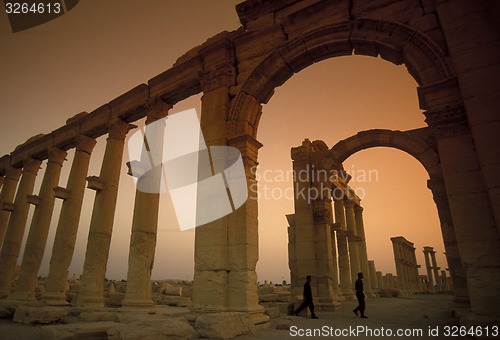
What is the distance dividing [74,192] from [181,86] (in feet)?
22.9

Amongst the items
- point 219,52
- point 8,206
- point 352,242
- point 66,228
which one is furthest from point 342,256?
point 8,206

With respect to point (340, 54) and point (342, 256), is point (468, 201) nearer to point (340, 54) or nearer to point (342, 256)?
point (340, 54)

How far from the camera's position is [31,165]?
16.4 meters

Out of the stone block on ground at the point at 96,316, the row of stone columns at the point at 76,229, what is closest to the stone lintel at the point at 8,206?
the row of stone columns at the point at 76,229

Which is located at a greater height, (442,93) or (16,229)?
(442,93)

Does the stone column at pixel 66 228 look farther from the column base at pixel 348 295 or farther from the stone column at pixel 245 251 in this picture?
the column base at pixel 348 295

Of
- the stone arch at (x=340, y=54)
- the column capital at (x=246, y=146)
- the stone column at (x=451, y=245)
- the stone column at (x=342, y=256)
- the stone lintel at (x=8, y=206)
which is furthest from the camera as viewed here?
the stone column at (x=342, y=256)

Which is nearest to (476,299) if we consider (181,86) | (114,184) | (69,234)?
(181,86)

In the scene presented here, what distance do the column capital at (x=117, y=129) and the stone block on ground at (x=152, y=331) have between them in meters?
8.92

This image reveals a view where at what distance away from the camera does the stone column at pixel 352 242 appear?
19781mm

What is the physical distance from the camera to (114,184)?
37.7ft

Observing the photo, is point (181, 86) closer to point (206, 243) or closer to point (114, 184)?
point (114, 184)

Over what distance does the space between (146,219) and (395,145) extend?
13147mm

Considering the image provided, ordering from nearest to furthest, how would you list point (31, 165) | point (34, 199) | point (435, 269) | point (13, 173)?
1. point (34, 199)
2. point (31, 165)
3. point (13, 173)
4. point (435, 269)
